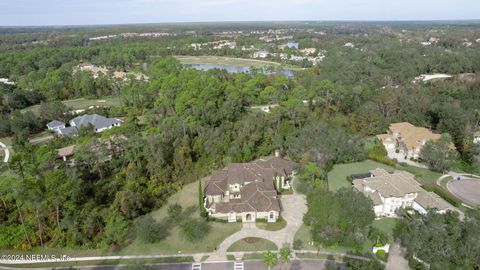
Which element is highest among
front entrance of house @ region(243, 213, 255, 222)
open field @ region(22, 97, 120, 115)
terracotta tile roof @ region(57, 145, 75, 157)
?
open field @ region(22, 97, 120, 115)

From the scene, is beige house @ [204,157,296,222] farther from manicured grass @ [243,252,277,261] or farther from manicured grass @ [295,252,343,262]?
manicured grass @ [295,252,343,262]

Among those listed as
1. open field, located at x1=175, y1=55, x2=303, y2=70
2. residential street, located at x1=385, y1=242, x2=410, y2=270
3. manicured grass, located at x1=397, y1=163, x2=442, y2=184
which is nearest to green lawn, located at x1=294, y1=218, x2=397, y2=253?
residential street, located at x1=385, y1=242, x2=410, y2=270

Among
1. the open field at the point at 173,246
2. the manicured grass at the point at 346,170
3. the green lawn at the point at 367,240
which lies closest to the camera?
the green lawn at the point at 367,240

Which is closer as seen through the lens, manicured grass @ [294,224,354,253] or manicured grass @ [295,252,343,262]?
manicured grass @ [295,252,343,262]

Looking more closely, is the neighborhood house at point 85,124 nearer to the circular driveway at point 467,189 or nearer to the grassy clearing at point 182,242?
the grassy clearing at point 182,242

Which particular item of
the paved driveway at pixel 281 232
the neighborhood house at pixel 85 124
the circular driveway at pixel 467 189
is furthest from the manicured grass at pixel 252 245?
the neighborhood house at pixel 85 124

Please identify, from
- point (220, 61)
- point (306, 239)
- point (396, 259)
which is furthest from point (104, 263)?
point (220, 61)

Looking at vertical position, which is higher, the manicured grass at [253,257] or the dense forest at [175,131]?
the dense forest at [175,131]

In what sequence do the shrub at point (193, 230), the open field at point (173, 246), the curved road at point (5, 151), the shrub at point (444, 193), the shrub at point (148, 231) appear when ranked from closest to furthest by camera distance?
the open field at point (173, 246) < the shrub at point (148, 231) < the shrub at point (193, 230) < the shrub at point (444, 193) < the curved road at point (5, 151)

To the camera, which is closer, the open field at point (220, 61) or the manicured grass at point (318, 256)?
the manicured grass at point (318, 256)
